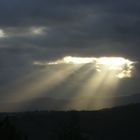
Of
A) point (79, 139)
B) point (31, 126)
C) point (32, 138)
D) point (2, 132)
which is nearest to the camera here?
point (2, 132)

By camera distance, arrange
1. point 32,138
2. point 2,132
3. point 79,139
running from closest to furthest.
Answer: point 2,132 < point 79,139 < point 32,138

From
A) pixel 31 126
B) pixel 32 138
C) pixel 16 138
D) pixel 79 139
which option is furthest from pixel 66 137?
pixel 31 126

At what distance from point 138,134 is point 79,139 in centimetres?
13658

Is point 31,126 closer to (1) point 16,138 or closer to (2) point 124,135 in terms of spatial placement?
(2) point 124,135

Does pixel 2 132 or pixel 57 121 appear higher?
pixel 57 121

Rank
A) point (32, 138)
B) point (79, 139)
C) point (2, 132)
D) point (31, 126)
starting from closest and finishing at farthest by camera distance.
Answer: point (2, 132) < point (79, 139) < point (32, 138) < point (31, 126)

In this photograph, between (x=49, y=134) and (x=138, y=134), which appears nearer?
(x=49, y=134)

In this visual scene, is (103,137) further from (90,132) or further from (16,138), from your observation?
(16,138)

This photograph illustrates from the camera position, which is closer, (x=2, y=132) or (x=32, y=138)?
(x=2, y=132)

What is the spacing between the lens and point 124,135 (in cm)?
19862

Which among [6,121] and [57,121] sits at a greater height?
[57,121]

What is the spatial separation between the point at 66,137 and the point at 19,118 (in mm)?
133840

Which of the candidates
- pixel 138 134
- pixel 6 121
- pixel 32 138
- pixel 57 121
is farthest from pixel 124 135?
pixel 6 121

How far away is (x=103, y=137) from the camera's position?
640ft
